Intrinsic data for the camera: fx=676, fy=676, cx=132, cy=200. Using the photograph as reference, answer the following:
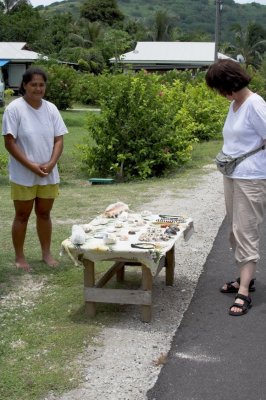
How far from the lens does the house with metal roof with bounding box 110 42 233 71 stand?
54.9 metres

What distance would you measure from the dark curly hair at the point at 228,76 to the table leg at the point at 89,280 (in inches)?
62.9

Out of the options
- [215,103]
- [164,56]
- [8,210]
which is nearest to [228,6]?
[164,56]

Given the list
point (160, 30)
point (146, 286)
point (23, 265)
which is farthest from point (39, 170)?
point (160, 30)

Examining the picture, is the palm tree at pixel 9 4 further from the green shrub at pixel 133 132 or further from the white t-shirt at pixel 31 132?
the white t-shirt at pixel 31 132

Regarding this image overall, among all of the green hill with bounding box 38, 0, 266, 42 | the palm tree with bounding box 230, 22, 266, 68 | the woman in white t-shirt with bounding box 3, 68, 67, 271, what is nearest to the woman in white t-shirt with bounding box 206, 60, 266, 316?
the woman in white t-shirt with bounding box 3, 68, 67, 271

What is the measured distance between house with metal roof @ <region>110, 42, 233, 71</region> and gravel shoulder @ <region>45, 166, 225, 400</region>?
160 ft

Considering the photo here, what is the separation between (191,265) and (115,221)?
3.62 feet

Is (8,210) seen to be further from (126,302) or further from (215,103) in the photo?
(215,103)

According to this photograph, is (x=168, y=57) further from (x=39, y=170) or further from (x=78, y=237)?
(x=78, y=237)

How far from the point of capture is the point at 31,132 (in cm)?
564

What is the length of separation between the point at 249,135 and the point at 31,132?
6.03 ft

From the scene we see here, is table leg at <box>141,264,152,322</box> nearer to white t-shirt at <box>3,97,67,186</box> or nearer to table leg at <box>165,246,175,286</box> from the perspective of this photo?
table leg at <box>165,246,175,286</box>

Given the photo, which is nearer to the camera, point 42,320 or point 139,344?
point 139,344

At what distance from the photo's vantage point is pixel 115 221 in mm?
5543
